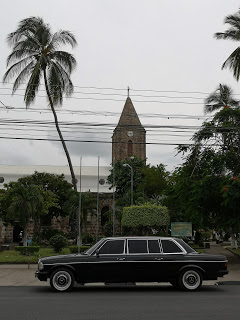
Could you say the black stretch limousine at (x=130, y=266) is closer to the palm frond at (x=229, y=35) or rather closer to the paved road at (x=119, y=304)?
the paved road at (x=119, y=304)

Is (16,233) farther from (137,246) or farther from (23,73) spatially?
(137,246)

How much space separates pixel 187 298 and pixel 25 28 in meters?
22.6

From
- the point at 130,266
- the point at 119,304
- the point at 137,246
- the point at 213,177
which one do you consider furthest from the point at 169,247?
the point at 213,177

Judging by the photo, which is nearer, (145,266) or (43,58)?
(145,266)

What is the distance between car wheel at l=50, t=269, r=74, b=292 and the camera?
36.3ft

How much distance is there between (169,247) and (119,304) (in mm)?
3147

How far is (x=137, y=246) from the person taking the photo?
38.3 ft

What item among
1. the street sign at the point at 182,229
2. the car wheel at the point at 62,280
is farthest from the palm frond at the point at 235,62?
the car wheel at the point at 62,280

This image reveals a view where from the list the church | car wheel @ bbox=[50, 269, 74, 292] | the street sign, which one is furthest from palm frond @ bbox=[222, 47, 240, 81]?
Result: the church

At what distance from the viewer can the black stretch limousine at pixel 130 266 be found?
1110cm

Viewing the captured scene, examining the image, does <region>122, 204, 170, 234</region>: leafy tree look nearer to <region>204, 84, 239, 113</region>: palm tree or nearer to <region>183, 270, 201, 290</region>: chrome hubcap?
<region>204, 84, 239, 113</region>: palm tree

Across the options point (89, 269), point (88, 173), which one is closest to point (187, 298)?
point (89, 269)

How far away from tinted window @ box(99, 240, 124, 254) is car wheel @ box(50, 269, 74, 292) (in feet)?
3.69

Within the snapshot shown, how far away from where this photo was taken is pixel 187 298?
9.94 meters
